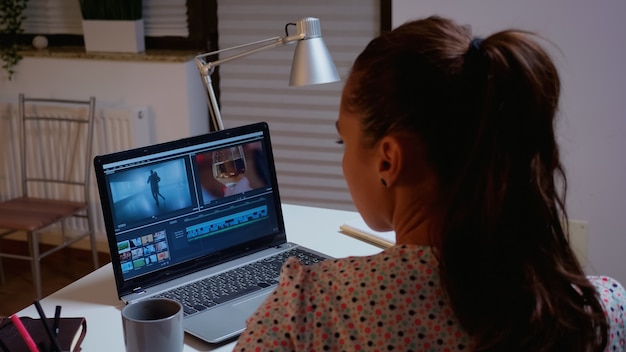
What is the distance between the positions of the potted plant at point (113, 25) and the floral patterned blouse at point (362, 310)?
2485mm

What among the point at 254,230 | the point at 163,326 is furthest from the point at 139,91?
the point at 163,326

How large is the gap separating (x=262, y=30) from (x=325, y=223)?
1412mm

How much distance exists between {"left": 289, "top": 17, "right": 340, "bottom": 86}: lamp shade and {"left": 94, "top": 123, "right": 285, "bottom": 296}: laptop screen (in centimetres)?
14

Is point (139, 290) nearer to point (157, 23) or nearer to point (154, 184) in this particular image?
point (154, 184)

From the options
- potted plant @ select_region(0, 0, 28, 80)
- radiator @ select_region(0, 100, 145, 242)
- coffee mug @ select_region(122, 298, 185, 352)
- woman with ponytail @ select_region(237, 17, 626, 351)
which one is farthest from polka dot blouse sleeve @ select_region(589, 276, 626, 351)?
potted plant @ select_region(0, 0, 28, 80)

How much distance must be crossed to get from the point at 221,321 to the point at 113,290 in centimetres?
29

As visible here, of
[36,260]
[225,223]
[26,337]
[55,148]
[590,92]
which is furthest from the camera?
[55,148]

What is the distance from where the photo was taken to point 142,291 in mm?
1445

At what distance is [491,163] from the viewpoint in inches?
31.5

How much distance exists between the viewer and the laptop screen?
4.69ft

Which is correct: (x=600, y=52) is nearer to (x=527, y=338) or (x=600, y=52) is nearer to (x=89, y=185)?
(x=527, y=338)

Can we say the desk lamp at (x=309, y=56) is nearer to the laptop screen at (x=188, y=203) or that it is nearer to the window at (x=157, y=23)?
the laptop screen at (x=188, y=203)

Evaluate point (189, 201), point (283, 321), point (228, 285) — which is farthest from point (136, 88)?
point (283, 321)

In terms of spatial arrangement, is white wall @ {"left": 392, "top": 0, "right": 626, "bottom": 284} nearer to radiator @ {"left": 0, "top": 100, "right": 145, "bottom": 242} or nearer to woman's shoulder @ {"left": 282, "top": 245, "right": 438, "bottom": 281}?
radiator @ {"left": 0, "top": 100, "right": 145, "bottom": 242}
